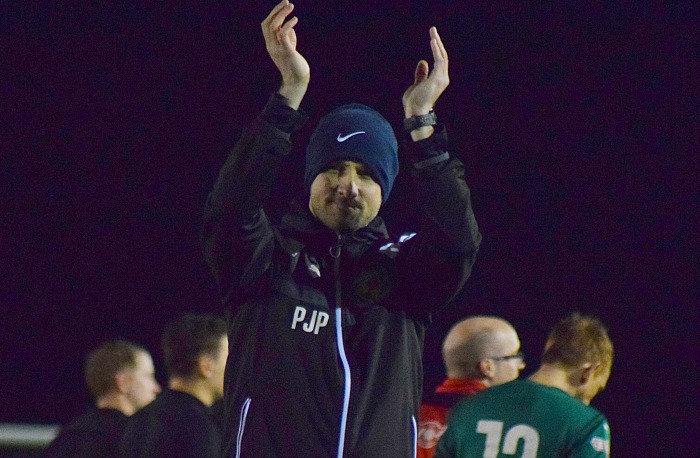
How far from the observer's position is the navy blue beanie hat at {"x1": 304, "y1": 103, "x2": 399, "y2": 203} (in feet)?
8.12

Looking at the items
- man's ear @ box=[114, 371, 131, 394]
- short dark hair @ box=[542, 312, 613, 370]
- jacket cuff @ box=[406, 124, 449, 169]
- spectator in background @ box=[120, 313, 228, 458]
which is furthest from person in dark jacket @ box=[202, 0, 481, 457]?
man's ear @ box=[114, 371, 131, 394]

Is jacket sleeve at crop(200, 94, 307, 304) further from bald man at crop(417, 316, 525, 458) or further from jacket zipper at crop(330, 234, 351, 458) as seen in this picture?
bald man at crop(417, 316, 525, 458)

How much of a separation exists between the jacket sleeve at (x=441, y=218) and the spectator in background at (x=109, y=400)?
61.7 inches

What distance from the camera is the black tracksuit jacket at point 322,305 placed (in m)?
2.29

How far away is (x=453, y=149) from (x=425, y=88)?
4.23 m

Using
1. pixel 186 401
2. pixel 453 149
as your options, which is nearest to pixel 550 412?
pixel 186 401

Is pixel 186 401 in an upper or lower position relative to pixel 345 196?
lower

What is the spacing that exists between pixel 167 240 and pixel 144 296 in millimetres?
293

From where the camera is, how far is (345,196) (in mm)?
2432

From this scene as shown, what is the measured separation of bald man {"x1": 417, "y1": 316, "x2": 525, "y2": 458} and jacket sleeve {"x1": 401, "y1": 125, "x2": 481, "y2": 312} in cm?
94

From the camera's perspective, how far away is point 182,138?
6797 millimetres

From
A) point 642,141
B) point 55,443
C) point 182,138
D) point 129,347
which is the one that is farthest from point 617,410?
point 55,443

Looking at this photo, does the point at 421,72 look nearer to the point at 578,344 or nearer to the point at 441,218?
the point at 441,218

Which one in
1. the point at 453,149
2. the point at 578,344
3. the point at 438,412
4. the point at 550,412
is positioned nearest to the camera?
the point at 550,412
